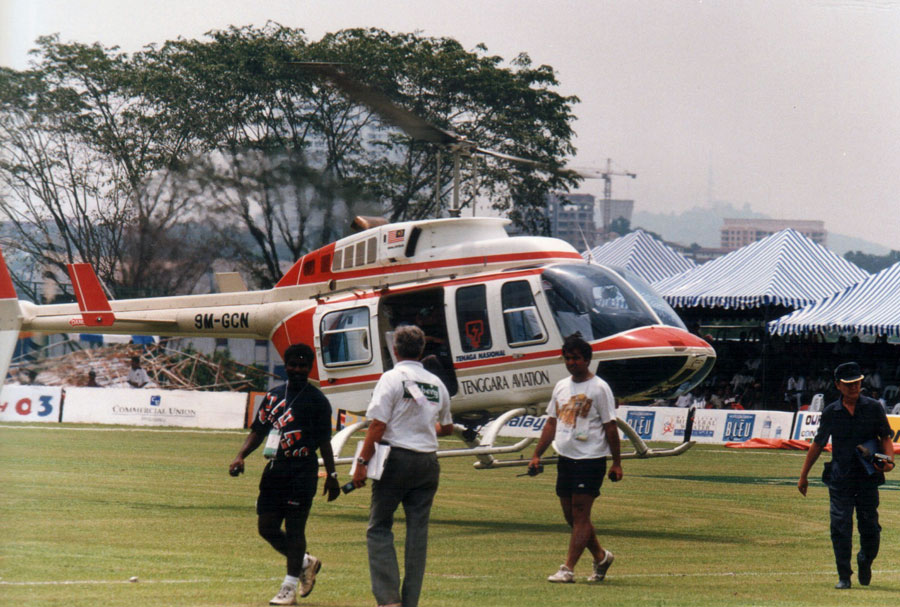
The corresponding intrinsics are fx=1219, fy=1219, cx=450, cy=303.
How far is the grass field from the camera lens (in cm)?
851

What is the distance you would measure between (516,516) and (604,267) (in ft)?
10.00

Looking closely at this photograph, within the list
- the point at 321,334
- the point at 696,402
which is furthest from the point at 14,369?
the point at 321,334

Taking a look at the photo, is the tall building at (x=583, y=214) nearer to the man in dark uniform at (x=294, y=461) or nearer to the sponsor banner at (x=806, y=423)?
the sponsor banner at (x=806, y=423)

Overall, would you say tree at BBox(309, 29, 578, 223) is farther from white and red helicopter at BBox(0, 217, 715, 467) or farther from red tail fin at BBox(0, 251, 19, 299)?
red tail fin at BBox(0, 251, 19, 299)

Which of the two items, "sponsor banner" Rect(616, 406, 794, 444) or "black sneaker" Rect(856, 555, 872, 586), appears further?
"sponsor banner" Rect(616, 406, 794, 444)

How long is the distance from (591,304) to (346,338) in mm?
3168

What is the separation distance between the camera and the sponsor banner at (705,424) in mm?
27125

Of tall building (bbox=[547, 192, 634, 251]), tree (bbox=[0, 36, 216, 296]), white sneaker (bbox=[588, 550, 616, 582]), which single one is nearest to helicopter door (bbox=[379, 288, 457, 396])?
tall building (bbox=[547, 192, 634, 251])

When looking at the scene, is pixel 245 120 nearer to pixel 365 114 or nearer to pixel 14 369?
pixel 365 114

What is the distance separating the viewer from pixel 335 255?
49.1 ft

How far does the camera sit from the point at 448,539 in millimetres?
11773

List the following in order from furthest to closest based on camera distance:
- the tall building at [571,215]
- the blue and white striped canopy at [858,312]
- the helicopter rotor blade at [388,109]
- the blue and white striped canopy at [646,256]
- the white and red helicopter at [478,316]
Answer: the blue and white striped canopy at [646,256] → the blue and white striped canopy at [858,312] → the tall building at [571,215] → the white and red helicopter at [478,316] → the helicopter rotor blade at [388,109]

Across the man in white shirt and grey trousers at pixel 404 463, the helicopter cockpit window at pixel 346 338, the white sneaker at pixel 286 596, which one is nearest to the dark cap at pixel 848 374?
the man in white shirt and grey trousers at pixel 404 463

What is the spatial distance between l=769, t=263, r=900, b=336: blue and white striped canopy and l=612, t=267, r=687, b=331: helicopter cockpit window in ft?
46.8
